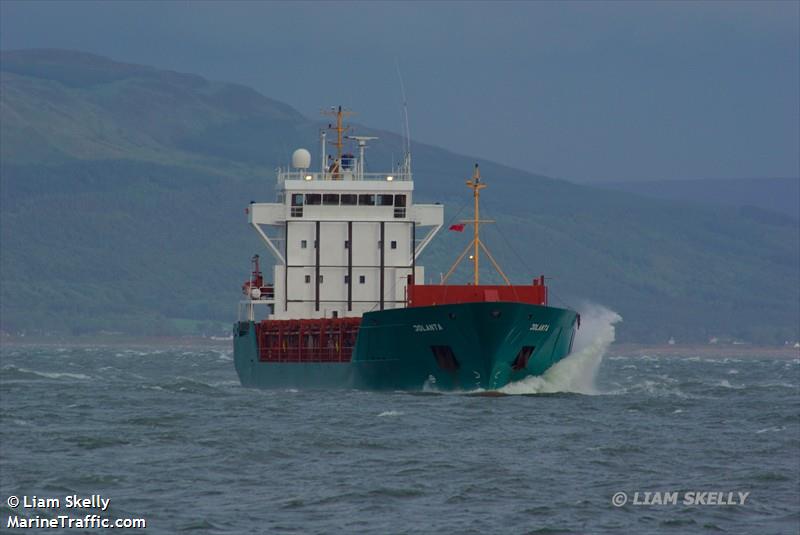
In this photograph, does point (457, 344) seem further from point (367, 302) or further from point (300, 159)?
point (300, 159)

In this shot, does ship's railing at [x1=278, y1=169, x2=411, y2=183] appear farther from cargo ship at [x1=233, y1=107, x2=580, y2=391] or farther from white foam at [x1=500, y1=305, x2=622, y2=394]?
white foam at [x1=500, y1=305, x2=622, y2=394]

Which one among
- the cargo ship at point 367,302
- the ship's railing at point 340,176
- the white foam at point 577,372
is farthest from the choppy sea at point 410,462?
the ship's railing at point 340,176

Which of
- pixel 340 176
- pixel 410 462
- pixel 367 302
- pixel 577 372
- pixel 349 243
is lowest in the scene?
pixel 410 462

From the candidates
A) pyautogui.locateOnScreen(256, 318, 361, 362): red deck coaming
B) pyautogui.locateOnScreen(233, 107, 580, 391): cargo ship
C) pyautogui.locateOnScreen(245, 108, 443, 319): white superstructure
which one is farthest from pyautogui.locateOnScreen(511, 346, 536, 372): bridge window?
pyautogui.locateOnScreen(245, 108, 443, 319): white superstructure

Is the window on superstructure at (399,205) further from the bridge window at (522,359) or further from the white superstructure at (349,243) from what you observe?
the bridge window at (522,359)

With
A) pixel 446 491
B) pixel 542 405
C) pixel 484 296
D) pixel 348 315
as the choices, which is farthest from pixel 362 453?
pixel 348 315

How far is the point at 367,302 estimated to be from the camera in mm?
74312

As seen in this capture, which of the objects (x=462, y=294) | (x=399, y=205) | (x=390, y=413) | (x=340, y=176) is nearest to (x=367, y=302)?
(x=399, y=205)

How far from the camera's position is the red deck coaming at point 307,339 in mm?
68125

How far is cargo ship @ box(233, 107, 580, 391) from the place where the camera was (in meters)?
61.7

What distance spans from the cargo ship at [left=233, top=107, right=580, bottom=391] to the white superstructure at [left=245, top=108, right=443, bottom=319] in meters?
0.04

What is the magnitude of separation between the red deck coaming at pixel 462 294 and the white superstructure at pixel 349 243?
9281 mm

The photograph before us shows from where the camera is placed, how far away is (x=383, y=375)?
64.3 meters

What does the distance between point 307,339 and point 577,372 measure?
34.8 feet
